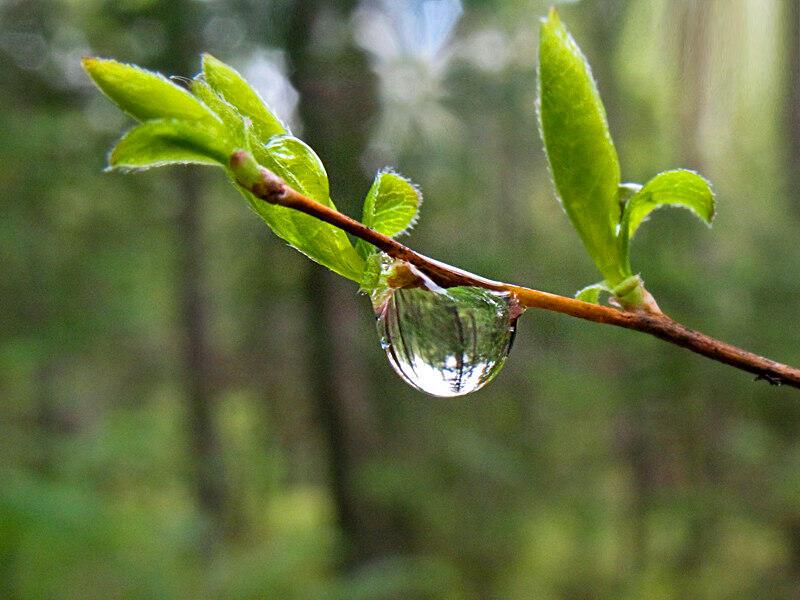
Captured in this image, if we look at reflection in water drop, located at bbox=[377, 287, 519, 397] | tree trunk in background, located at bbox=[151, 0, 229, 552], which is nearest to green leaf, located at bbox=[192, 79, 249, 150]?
reflection in water drop, located at bbox=[377, 287, 519, 397]

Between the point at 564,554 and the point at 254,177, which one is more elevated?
the point at 254,177

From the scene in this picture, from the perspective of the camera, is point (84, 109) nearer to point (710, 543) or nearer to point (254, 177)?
point (254, 177)

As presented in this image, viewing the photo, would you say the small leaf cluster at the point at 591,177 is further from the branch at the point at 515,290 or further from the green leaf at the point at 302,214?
the green leaf at the point at 302,214

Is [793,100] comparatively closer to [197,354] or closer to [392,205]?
[392,205]

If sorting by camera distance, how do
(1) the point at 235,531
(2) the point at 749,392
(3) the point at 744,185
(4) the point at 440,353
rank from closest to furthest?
(4) the point at 440,353 < (2) the point at 749,392 < (3) the point at 744,185 < (1) the point at 235,531

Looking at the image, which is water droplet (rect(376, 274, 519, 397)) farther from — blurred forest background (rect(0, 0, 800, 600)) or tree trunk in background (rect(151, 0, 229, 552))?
tree trunk in background (rect(151, 0, 229, 552))

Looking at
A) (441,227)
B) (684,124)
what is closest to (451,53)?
(441,227)

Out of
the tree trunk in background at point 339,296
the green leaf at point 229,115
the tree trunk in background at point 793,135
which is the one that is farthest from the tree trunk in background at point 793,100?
the green leaf at point 229,115
